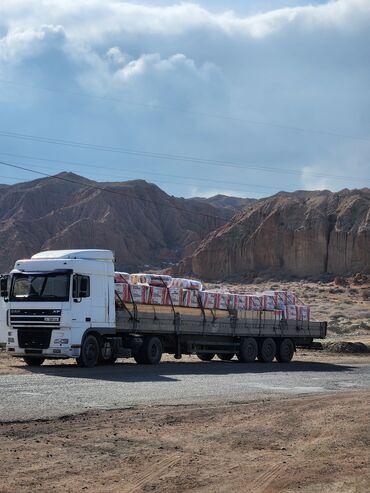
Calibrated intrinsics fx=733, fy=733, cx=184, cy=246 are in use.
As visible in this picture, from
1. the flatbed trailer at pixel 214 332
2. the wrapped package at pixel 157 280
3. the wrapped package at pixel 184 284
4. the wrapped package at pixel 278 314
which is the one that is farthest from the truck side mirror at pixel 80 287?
the wrapped package at pixel 278 314

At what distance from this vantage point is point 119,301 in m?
22.5

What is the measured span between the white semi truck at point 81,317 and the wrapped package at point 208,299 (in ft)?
3.53

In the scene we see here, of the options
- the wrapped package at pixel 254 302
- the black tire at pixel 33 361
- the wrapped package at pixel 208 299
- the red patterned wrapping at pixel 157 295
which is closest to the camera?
the black tire at pixel 33 361

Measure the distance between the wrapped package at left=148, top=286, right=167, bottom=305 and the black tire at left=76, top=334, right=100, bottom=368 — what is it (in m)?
3.17

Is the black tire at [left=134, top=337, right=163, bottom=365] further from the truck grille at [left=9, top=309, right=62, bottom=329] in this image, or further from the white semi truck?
the truck grille at [left=9, top=309, right=62, bottom=329]

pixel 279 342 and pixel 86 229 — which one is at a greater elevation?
pixel 86 229

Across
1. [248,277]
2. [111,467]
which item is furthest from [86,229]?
[111,467]

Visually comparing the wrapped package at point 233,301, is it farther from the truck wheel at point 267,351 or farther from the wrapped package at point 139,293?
the wrapped package at point 139,293

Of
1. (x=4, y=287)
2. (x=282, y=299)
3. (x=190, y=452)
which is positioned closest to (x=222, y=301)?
(x=282, y=299)

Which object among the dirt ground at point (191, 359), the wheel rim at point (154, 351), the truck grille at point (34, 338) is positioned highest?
the truck grille at point (34, 338)

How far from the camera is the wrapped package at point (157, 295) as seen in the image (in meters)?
23.7

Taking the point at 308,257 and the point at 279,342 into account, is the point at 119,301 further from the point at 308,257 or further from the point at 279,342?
the point at 308,257

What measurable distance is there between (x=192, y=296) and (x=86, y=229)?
10417cm

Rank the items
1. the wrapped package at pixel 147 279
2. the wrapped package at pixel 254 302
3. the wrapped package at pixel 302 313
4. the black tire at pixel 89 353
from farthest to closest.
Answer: the wrapped package at pixel 302 313, the wrapped package at pixel 254 302, the wrapped package at pixel 147 279, the black tire at pixel 89 353
